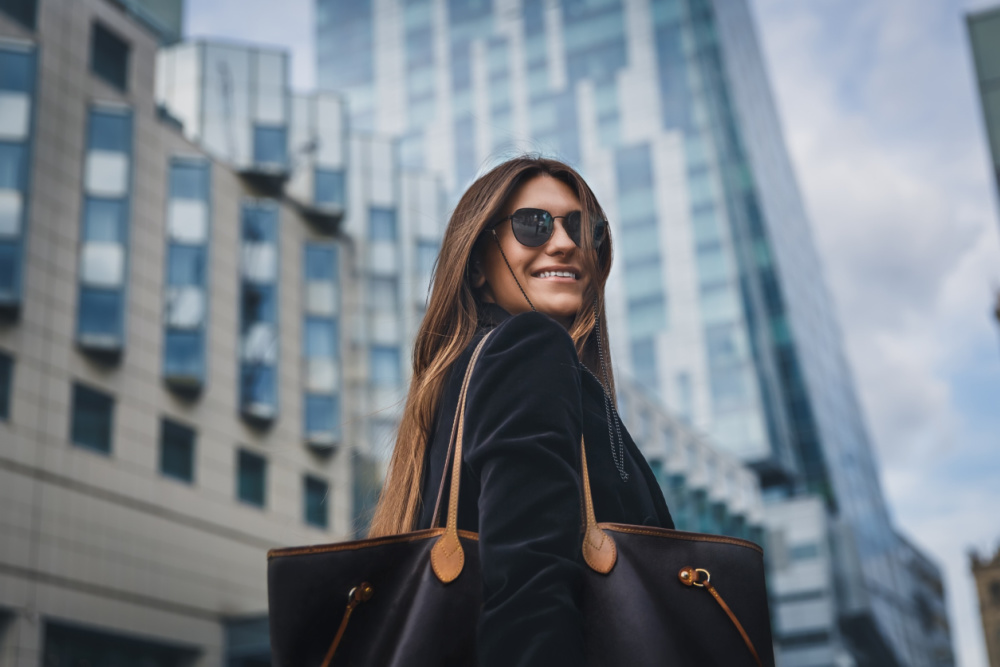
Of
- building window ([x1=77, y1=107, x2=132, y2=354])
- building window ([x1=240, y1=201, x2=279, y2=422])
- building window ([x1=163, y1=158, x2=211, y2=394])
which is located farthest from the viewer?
building window ([x1=240, y1=201, x2=279, y2=422])

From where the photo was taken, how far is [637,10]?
6694 cm

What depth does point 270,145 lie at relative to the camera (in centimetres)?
2962

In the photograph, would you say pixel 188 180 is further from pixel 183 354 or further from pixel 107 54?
pixel 183 354

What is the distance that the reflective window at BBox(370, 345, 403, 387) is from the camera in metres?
30.9

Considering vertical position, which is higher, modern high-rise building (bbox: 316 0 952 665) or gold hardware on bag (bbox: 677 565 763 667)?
modern high-rise building (bbox: 316 0 952 665)

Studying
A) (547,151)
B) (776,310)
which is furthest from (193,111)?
(776,310)

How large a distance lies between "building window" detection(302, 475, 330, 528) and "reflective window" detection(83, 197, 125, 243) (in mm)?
8489

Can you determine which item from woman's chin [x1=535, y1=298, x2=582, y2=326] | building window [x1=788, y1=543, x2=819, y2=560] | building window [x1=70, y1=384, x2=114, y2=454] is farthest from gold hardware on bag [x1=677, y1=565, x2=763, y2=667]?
building window [x1=788, y1=543, x2=819, y2=560]

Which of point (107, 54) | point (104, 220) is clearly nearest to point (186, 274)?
point (104, 220)

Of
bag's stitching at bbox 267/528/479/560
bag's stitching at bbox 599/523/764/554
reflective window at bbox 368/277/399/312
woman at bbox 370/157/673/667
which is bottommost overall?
bag's stitching at bbox 599/523/764/554

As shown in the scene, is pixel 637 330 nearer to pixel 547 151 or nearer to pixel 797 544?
pixel 797 544

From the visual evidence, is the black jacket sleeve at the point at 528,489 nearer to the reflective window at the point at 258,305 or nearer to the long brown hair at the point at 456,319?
the long brown hair at the point at 456,319

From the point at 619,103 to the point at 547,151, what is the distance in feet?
210

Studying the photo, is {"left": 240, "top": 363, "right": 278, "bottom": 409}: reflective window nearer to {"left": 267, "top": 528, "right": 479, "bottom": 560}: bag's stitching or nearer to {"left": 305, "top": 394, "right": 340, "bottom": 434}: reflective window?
{"left": 305, "top": 394, "right": 340, "bottom": 434}: reflective window
